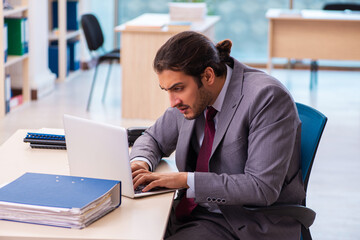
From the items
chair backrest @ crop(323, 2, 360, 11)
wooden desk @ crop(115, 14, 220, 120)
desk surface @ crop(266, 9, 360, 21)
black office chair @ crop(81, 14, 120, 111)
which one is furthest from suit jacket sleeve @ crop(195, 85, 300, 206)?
chair backrest @ crop(323, 2, 360, 11)

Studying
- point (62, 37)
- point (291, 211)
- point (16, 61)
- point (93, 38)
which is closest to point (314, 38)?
point (93, 38)

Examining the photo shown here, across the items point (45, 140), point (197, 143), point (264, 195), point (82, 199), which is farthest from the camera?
point (45, 140)

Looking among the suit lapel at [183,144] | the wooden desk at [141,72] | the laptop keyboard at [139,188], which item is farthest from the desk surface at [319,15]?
the laptop keyboard at [139,188]

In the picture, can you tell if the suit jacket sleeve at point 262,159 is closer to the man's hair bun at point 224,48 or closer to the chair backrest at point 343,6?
the man's hair bun at point 224,48

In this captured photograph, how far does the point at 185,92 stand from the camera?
185 centimetres

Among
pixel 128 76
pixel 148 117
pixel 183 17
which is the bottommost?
pixel 148 117

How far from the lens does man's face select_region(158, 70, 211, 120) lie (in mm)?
1831

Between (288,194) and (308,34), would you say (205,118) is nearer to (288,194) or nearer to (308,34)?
(288,194)

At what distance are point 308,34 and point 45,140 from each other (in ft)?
14.8

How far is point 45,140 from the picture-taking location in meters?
2.28

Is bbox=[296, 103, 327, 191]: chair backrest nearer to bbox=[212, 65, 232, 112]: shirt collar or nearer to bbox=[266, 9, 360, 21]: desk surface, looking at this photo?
bbox=[212, 65, 232, 112]: shirt collar

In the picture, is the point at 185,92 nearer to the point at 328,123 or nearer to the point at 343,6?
the point at 328,123

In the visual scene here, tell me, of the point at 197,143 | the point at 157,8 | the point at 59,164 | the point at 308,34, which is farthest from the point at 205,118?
the point at 157,8

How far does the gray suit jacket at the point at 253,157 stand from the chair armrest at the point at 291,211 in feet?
0.08
